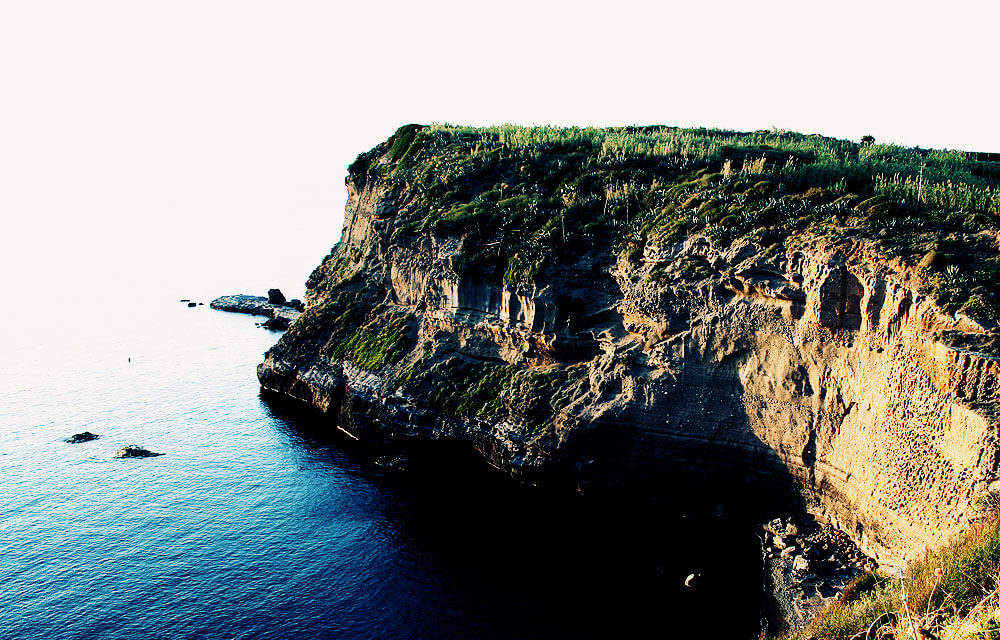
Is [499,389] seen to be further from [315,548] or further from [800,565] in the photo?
[800,565]

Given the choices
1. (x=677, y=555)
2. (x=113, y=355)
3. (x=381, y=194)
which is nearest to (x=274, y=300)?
(x=113, y=355)

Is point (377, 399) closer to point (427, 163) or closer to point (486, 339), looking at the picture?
point (486, 339)

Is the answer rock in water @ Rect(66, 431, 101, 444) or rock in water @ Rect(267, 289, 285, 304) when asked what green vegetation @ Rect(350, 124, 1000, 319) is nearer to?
rock in water @ Rect(66, 431, 101, 444)

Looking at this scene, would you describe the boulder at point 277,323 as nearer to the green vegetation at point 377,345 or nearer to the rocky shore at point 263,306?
the rocky shore at point 263,306

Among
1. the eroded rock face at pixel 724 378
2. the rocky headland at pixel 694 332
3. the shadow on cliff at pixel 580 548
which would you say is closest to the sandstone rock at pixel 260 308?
the rocky headland at pixel 694 332

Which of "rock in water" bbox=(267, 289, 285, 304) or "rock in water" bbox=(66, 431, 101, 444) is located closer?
"rock in water" bbox=(66, 431, 101, 444)

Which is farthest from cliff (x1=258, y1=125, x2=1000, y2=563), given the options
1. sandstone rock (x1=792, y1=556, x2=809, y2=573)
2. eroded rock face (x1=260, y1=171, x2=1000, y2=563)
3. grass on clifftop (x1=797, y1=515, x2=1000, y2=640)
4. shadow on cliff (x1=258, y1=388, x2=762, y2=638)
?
grass on clifftop (x1=797, y1=515, x2=1000, y2=640)
